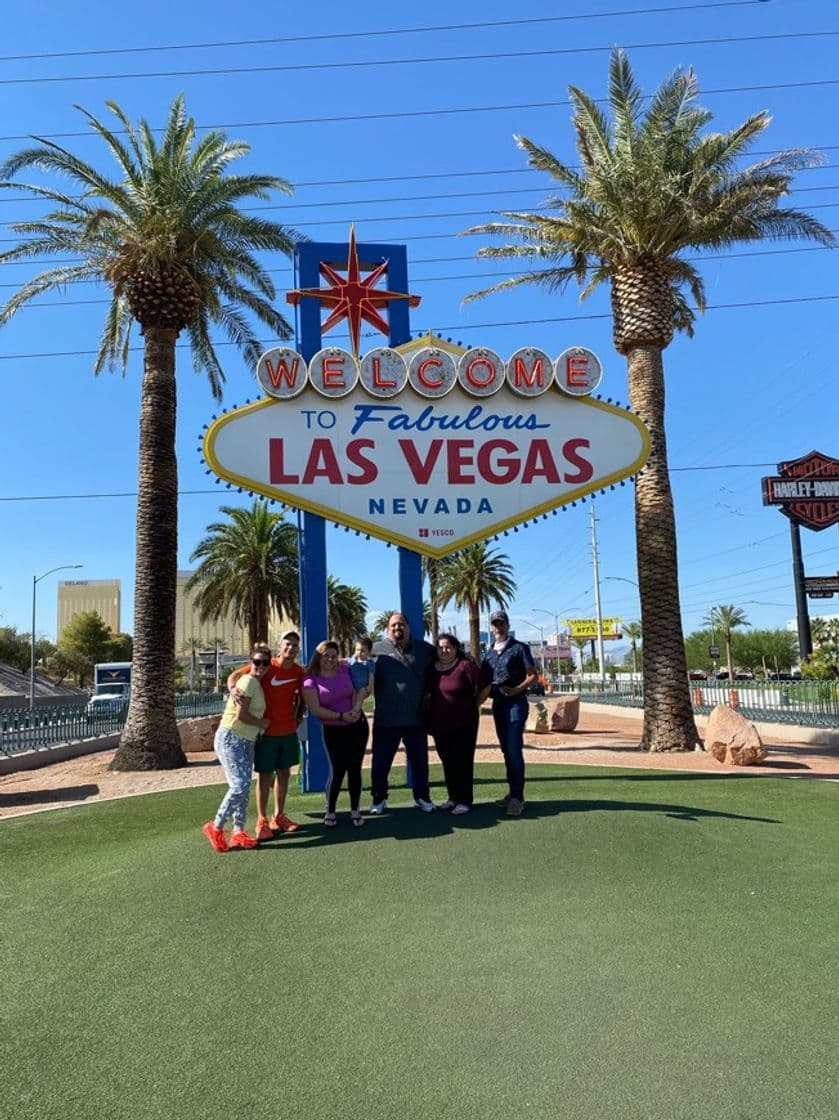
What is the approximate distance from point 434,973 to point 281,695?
2.99m

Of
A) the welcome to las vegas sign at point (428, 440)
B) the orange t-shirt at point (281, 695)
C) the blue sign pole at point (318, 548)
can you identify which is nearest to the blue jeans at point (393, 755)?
the orange t-shirt at point (281, 695)

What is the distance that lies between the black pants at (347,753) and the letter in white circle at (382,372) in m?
4.05

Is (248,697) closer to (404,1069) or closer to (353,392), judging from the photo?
(404,1069)

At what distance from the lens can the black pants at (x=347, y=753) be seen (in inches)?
267

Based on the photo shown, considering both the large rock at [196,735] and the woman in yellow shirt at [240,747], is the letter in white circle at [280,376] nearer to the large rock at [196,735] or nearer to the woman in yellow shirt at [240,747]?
the woman in yellow shirt at [240,747]

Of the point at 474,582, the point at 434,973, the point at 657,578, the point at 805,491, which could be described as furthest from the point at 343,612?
the point at 434,973

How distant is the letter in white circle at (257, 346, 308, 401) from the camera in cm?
922

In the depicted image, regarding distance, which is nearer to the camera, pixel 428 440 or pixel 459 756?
pixel 459 756

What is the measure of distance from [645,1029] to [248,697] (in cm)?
374

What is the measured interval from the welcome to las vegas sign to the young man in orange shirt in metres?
2.85

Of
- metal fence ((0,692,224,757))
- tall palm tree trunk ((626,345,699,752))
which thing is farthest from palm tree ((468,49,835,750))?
metal fence ((0,692,224,757))

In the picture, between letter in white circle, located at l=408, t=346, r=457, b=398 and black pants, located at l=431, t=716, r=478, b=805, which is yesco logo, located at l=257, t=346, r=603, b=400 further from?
black pants, located at l=431, t=716, r=478, b=805

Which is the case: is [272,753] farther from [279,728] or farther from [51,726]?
[51,726]

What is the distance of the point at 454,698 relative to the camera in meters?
6.92
